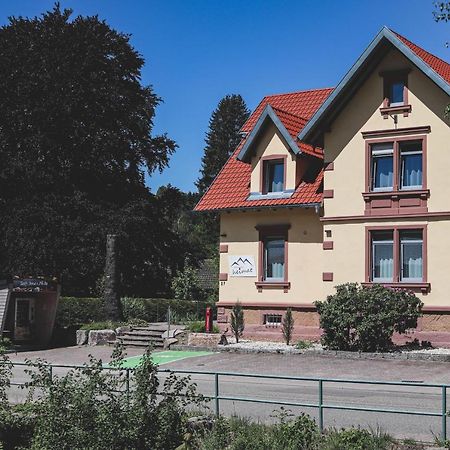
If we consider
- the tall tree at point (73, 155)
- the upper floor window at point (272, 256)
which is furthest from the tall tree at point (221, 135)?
the upper floor window at point (272, 256)

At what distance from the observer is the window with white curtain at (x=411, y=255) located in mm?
24250

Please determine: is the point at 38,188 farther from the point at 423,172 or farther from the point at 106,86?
the point at 423,172

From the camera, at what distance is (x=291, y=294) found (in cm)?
2709

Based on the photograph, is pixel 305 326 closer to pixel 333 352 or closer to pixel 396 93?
pixel 333 352

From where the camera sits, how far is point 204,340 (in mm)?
25203

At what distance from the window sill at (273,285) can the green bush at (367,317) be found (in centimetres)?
405

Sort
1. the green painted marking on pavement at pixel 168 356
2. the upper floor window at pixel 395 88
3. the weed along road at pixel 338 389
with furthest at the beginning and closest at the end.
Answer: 1. the upper floor window at pixel 395 88
2. the green painted marking on pavement at pixel 168 356
3. the weed along road at pixel 338 389

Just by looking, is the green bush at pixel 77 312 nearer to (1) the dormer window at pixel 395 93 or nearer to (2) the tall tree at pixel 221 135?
(1) the dormer window at pixel 395 93

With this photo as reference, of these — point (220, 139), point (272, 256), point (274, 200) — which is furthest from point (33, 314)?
point (220, 139)

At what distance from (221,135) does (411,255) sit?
64698 mm

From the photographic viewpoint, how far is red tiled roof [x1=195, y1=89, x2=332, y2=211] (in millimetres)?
26906

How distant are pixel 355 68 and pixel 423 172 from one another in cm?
391

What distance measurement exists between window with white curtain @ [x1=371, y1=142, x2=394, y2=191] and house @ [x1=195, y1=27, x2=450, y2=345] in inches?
1.3

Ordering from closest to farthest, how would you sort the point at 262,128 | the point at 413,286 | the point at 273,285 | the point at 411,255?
the point at 413,286, the point at 411,255, the point at 273,285, the point at 262,128
